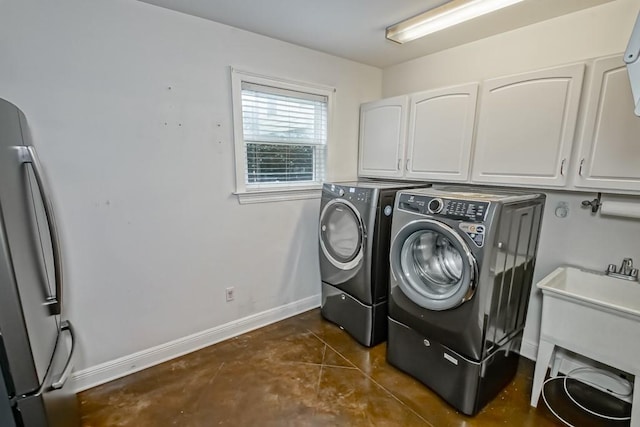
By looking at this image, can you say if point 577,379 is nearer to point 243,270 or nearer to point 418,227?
point 418,227

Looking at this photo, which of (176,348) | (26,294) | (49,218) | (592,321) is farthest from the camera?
(176,348)

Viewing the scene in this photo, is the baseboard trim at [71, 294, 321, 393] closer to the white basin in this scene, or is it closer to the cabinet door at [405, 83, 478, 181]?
the cabinet door at [405, 83, 478, 181]

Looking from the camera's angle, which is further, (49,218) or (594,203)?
(594,203)

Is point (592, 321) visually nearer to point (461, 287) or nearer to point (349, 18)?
point (461, 287)

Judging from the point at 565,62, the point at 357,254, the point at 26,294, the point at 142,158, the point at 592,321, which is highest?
the point at 565,62

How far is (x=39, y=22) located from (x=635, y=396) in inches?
137

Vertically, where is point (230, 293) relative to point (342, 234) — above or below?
below

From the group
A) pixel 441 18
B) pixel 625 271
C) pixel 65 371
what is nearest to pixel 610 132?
pixel 625 271

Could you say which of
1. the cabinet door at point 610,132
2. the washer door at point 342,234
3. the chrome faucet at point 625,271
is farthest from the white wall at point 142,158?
the chrome faucet at point 625,271

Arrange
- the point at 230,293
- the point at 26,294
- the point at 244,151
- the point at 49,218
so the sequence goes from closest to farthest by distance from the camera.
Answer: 1. the point at 26,294
2. the point at 49,218
3. the point at 244,151
4. the point at 230,293

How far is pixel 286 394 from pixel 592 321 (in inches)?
68.4

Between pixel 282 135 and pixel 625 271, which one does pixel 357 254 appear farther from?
pixel 625 271

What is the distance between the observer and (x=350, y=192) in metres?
2.22

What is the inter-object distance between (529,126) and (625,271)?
1009 millimetres
